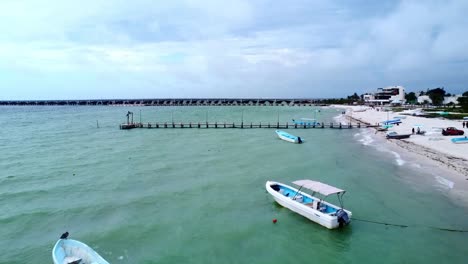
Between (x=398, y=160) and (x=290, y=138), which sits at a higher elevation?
(x=290, y=138)

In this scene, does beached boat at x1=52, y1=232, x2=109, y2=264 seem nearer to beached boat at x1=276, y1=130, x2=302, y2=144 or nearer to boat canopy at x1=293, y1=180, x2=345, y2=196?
boat canopy at x1=293, y1=180, x2=345, y2=196

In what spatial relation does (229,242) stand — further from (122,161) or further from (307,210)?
(122,161)

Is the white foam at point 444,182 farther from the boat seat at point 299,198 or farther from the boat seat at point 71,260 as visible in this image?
the boat seat at point 71,260

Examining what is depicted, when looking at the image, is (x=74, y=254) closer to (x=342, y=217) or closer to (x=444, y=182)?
(x=342, y=217)

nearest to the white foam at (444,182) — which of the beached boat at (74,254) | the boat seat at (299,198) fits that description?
the boat seat at (299,198)

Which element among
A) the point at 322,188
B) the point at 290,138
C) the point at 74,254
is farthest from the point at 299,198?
the point at 290,138

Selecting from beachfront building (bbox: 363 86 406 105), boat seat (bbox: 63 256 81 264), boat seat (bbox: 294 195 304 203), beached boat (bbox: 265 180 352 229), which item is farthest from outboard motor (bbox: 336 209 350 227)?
beachfront building (bbox: 363 86 406 105)
